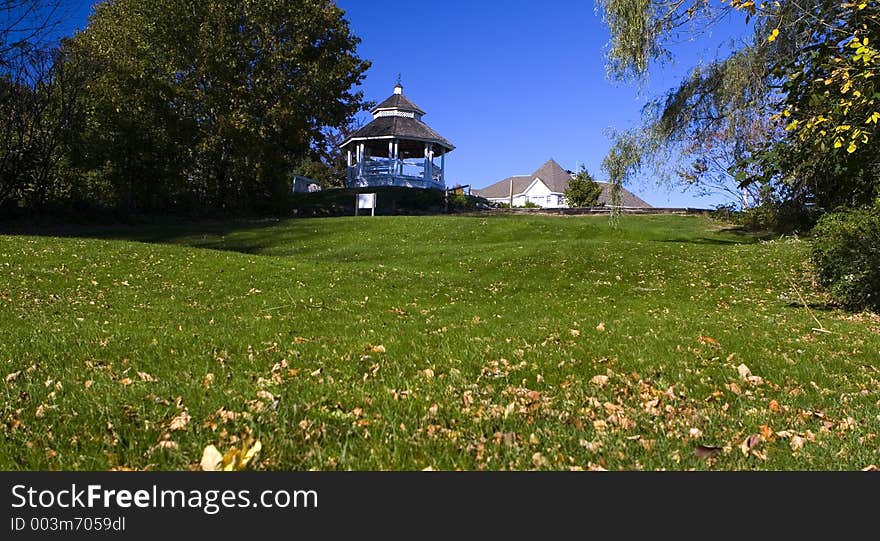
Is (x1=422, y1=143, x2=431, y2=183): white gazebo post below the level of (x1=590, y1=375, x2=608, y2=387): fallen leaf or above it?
above

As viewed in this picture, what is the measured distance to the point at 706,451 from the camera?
3.85 metres

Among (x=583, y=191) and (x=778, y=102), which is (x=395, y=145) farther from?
(x=778, y=102)

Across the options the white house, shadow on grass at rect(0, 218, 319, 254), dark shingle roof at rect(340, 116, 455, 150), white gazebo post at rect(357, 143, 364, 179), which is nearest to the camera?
shadow on grass at rect(0, 218, 319, 254)

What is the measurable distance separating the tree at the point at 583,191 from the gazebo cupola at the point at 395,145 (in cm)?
1227

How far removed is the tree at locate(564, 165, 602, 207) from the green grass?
132 feet

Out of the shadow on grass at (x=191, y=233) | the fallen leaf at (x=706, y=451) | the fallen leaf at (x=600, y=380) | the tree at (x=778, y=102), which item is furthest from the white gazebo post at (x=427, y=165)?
the fallen leaf at (x=706, y=451)

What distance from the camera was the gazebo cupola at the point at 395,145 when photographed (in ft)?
159

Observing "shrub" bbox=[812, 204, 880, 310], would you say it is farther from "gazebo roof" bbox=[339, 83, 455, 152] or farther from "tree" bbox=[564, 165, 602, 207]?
"tree" bbox=[564, 165, 602, 207]

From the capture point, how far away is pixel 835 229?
13.2 m

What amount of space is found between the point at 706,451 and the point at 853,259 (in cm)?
1073

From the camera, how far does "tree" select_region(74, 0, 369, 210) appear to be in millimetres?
30250

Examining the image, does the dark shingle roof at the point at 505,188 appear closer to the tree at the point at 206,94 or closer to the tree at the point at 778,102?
the tree at the point at 206,94

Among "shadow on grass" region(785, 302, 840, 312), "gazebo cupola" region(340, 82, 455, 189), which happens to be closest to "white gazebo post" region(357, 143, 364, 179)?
"gazebo cupola" region(340, 82, 455, 189)

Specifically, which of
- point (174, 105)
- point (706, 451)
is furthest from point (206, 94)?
point (706, 451)
